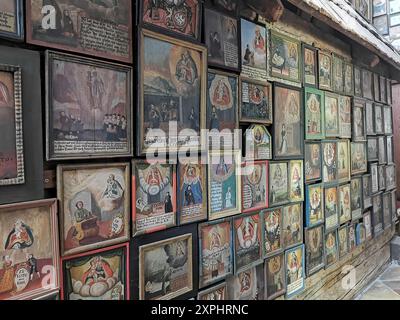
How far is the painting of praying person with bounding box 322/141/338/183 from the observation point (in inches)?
116

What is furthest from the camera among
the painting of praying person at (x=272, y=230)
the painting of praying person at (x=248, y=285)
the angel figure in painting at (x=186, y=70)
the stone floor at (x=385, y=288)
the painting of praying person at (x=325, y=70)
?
the stone floor at (x=385, y=288)

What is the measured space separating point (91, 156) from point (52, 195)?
0.20 m

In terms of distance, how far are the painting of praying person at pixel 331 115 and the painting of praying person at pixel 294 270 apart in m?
1.04

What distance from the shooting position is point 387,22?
521 cm

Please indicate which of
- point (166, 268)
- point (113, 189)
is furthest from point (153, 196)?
point (166, 268)

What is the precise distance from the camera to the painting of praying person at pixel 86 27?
1206 mm

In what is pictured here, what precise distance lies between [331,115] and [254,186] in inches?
51.5

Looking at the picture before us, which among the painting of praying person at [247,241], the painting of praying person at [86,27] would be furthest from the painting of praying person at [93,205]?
the painting of praying person at [247,241]

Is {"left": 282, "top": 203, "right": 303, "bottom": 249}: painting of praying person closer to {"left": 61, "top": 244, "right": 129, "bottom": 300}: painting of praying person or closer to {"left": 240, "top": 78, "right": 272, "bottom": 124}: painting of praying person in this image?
{"left": 240, "top": 78, "right": 272, "bottom": 124}: painting of praying person

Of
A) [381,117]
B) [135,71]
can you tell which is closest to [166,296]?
[135,71]

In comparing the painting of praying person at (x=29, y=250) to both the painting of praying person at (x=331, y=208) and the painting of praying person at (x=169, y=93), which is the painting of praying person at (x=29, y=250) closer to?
the painting of praying person at (x=169, y=93)

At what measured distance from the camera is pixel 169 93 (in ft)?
5.42

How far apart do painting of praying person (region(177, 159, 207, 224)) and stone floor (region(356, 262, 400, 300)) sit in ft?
8.73

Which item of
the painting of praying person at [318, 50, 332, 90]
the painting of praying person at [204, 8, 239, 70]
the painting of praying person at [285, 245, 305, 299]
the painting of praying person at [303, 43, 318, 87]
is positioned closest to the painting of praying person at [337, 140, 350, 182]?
the painting of praying person at [318, 50, 332, 90]
